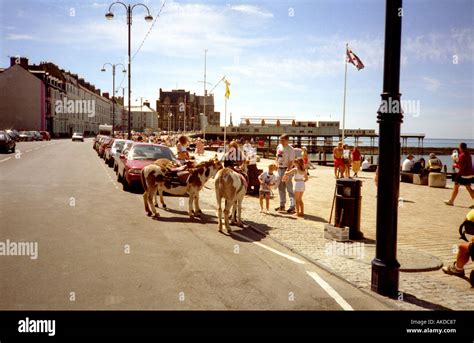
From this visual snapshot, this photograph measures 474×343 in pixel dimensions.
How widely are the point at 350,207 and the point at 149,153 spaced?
9.87 metres

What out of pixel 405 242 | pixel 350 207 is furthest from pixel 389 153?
pixel 405 242

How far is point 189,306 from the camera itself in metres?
4.93

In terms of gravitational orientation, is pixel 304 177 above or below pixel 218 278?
above

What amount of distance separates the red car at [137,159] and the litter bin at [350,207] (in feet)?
27.3

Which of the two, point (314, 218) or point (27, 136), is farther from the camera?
point (27, 136)

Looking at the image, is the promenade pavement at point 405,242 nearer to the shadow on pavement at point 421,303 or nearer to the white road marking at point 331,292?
the shadow on pavement at point 421,303

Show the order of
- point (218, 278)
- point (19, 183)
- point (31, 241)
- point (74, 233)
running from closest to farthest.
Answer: point (218, 278), point (31, 241), point (74, 233), point (19, 183)

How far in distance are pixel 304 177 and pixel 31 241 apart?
6.97 metres

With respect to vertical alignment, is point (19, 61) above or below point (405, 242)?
above

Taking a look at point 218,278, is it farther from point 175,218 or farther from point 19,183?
point 19,183

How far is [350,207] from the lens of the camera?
8602mm

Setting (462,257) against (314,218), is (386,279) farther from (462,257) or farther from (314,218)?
(314,218)
